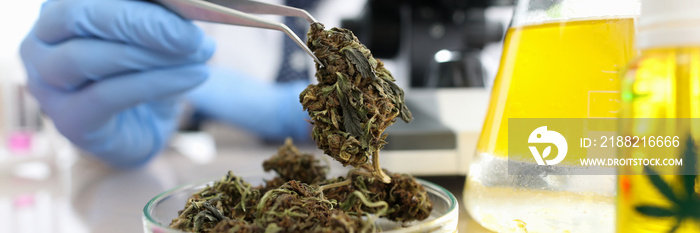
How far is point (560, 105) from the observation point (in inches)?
14.4

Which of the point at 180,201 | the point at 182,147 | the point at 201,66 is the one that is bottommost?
the point at 182,147

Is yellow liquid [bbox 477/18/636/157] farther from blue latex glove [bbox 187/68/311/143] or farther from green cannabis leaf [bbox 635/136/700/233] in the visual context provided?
blue latex glove [bbox 187/68/311/143]

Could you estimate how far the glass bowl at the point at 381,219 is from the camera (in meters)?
0.28

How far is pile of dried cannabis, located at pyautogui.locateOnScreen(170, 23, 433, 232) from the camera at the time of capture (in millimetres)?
271

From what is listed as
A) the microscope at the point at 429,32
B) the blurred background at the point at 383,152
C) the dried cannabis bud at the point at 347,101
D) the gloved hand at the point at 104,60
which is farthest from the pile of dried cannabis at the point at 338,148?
the microscope at the point at 429,32

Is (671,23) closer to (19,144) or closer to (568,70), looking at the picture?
(568,70)

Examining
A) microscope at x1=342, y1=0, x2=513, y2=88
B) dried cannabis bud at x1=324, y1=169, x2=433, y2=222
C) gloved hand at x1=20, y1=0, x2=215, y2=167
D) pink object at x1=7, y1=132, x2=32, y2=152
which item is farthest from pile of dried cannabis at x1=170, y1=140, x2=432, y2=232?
pink object at x1=7, y1=132, x2=32, y2=152

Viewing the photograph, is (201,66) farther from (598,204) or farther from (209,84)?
(209,84)

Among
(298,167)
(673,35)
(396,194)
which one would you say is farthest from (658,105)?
(298,167)

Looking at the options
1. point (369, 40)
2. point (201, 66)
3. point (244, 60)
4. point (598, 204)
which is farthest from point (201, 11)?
point (244, 60)

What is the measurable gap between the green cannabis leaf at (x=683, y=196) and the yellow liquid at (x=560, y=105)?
3.7 inches

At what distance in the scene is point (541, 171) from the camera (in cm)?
36

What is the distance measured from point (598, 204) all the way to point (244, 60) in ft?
6.67

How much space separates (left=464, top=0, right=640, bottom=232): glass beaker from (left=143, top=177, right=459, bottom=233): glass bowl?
60 mm
